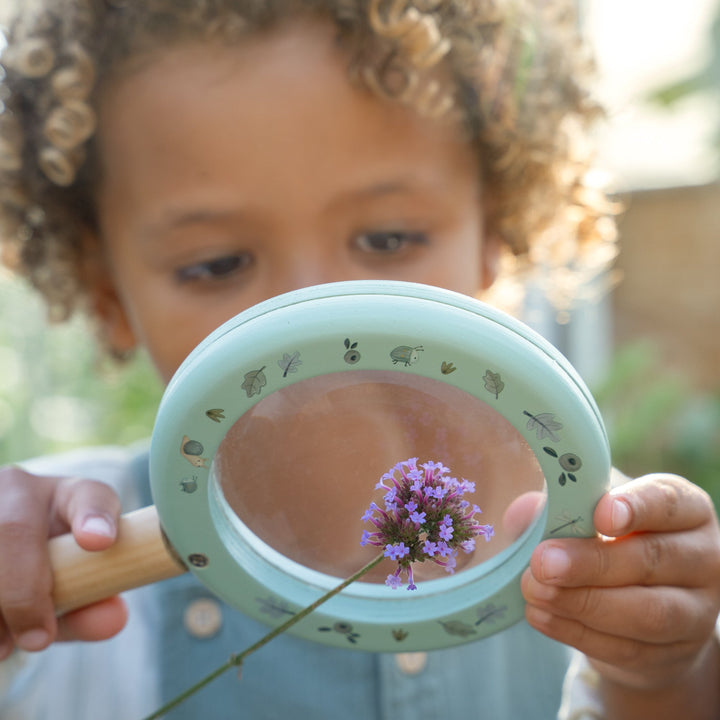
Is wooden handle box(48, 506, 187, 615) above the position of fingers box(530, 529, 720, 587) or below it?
below

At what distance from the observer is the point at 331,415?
0.64m

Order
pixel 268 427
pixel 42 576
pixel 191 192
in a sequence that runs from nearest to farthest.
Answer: pixel 268 427
pixel 42 576
pixel 191 192

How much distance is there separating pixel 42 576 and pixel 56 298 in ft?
3.27

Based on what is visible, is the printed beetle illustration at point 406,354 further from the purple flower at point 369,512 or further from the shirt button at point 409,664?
the shirt button at point 409,664

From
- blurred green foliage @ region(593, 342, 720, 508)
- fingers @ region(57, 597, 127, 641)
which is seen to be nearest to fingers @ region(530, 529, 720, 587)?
fingers @ region(57, 597, 127, 641)

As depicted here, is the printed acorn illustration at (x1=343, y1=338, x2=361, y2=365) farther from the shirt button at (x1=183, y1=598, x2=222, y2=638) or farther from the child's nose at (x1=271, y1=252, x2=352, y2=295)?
the shirt button at (x1=183, y1=598, x2=222, y2=638)

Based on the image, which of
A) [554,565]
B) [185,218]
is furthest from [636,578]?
[185,218]

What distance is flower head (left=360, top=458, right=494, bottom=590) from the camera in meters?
0.58

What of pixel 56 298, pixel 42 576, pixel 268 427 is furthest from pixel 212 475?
pixel 56 298

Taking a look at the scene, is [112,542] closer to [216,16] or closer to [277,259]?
[277,259]

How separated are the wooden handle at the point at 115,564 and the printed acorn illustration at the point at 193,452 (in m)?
0.13

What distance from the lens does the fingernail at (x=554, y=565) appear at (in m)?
0.62

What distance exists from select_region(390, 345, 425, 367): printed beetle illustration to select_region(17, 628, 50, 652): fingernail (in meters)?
0.44

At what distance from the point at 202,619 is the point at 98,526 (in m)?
0.55
